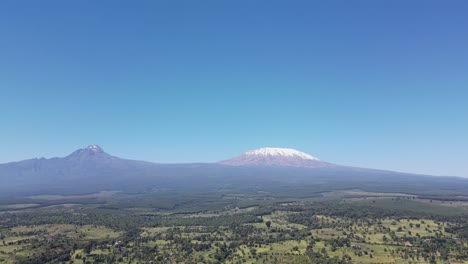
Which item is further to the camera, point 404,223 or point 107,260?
point 404,223

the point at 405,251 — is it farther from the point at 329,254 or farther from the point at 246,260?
the point at 246,260

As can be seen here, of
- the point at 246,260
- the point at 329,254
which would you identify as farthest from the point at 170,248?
the point at 329,254

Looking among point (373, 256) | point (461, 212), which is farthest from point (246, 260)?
point (461, 212)

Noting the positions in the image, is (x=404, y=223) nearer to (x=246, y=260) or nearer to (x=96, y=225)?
(x=246, y=260)

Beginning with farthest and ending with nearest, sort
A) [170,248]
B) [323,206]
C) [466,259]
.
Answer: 1. [323,206]
2. [170,248]
3. [466,259]

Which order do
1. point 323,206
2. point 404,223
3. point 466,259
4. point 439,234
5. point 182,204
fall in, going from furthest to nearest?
point 182,204, point 323,206, point 404,223, point 439,234, point 466,259

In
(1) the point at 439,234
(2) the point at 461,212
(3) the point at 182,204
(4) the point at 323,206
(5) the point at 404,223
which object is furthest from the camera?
(3) the point at 182,204

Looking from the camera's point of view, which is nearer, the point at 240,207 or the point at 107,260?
the point at 107,260
